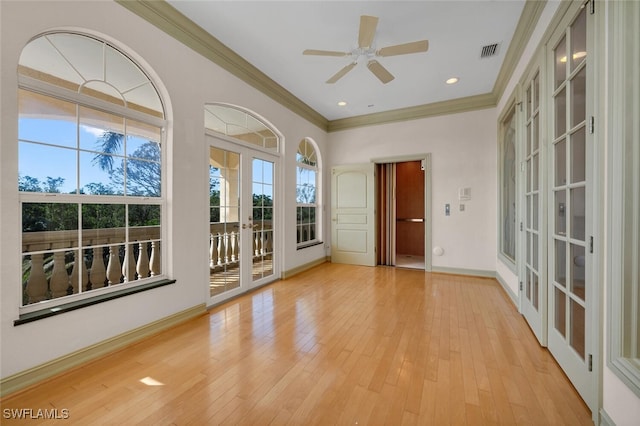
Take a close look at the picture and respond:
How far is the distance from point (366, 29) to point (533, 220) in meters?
2.42

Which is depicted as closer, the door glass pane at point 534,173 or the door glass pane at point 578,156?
the door glass pane at point 578,156

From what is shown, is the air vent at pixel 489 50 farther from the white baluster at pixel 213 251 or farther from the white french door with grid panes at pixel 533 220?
the white baluster at pixel 213 251

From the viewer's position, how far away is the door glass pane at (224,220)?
124 inches

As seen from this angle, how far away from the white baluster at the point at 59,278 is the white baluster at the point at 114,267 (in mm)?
279

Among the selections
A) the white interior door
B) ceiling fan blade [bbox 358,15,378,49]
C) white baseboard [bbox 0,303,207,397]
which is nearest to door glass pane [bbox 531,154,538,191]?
ceiling fan blade [bbox 358,15,378,49]

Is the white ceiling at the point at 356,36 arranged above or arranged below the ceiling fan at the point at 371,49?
above

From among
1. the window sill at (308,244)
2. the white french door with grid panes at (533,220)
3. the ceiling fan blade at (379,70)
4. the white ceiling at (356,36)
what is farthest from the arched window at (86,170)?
the white french door with grid panes at (533,220)

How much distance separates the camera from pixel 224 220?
3318mm

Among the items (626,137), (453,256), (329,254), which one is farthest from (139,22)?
(453,256)

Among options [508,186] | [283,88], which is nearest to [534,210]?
[508,186]

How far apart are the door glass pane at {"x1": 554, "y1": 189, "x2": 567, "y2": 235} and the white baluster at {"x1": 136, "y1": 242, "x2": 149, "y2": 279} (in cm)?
351

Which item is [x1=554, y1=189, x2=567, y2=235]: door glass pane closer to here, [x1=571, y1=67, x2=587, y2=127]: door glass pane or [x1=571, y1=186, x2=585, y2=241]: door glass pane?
[x1=571, y1=186, x2=585, y2=241]: door glass pane

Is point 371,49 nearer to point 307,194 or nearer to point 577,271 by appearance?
point 577,271

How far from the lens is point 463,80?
3.83 m
